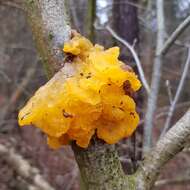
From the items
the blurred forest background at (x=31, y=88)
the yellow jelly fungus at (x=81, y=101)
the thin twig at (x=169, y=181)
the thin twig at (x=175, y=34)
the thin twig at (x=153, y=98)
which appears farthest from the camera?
the blurred forest background at (x=31, y=88)

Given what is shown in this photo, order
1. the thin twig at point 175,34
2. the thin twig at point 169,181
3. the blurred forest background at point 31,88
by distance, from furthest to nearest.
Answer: the blurred forest background at point 31,88
the thin twig at point 169,181
the thin twig at point 175,34

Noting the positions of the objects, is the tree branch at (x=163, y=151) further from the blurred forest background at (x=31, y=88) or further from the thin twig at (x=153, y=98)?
the blurred forest background at (x=31, y=88)

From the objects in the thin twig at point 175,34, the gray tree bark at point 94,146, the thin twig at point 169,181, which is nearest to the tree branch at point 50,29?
the gray tree bark at point 94,146

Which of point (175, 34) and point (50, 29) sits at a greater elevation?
point (50, 29)

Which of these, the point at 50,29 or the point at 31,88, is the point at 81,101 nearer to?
the point at 50,29

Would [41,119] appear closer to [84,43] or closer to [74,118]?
[74,118]

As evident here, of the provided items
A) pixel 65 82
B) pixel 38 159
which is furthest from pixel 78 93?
pixel 38 159

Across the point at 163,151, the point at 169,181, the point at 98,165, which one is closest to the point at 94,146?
the point at 98,165

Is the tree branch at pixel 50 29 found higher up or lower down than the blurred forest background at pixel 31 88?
higher up

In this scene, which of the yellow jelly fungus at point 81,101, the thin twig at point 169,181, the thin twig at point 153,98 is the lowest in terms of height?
the thin twig at point 169,181
